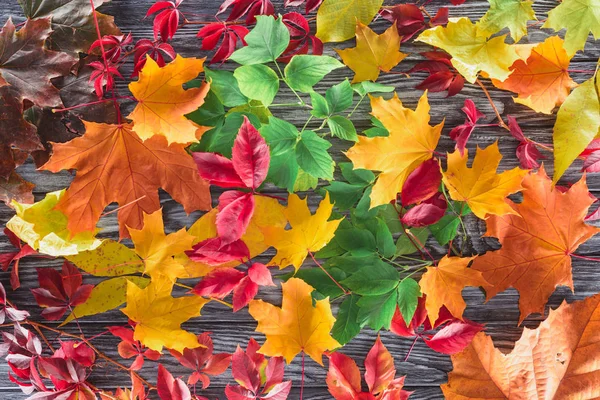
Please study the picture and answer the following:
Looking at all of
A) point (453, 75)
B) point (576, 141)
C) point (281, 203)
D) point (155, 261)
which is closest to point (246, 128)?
point (281, 203)

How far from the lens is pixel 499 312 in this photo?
0.94m

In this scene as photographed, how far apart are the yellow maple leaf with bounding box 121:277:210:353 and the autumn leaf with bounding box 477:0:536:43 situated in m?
0.72

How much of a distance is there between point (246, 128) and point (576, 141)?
565 mm

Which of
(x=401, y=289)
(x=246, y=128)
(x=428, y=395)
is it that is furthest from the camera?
(x=428, y=395)

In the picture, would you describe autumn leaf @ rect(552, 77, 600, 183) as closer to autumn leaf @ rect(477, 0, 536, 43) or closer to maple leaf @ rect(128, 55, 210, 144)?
autumn leaf @ rect(477, 0, 536, 43)

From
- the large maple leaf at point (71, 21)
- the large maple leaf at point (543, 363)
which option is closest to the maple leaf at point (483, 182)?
the large maple leaf at point (543, 363)

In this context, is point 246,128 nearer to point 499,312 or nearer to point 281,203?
point 281,203

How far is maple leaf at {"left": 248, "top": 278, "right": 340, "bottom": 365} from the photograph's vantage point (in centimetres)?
82

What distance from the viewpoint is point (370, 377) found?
892mm

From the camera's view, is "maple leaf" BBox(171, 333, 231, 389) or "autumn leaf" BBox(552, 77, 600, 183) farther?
"maple leaf" BBox(171, 333, 231, 389)

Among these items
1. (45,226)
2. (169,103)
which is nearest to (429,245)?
(169,103)

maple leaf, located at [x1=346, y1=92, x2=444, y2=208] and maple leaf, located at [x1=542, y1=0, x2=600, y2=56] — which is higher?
maple leaf, located at [x1=542, y1=0, x2=600, y2=56]

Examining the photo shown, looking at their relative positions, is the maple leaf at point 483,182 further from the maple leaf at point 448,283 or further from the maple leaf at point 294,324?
the maple leaf at point 294,324

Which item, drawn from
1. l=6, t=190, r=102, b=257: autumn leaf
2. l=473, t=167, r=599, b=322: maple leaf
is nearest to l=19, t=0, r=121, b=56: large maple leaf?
l=6, t=190, r=102, b=257: autumn leaf
